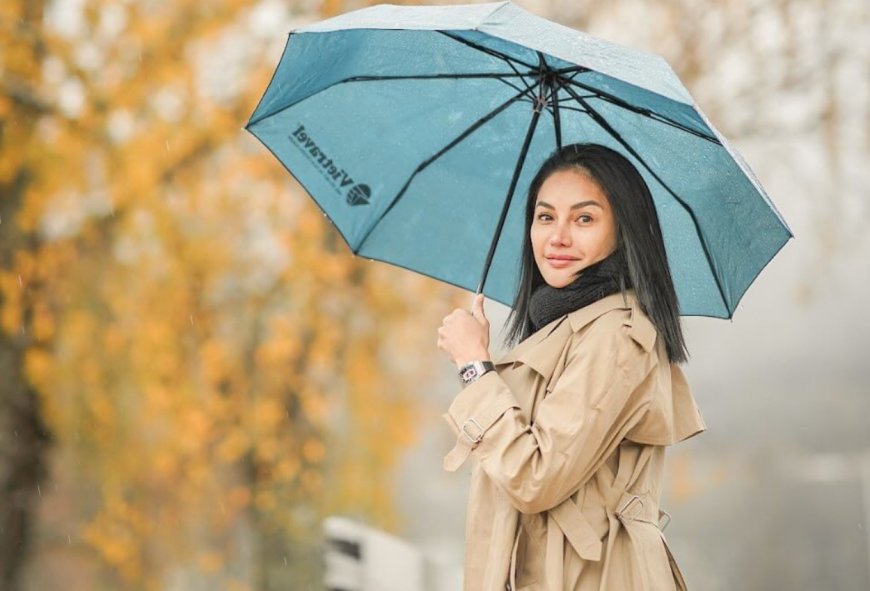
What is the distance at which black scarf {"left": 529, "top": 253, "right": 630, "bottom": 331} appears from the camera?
196cm

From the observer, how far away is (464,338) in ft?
6.44

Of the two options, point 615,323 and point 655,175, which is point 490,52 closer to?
point 655,175

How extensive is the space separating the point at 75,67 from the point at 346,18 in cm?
525

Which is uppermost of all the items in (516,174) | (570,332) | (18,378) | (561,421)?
(18,378)

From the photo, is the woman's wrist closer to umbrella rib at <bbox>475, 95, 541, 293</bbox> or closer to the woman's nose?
the woman's nose

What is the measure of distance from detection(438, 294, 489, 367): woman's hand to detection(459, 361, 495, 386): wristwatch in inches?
0.4

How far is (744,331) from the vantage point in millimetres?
7918

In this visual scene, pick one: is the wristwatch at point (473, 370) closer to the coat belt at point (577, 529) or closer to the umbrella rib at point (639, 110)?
the coat belt at point (577, 529)

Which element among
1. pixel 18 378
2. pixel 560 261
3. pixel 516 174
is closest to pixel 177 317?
pixel 18 378

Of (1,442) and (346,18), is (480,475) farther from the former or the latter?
(1,442)

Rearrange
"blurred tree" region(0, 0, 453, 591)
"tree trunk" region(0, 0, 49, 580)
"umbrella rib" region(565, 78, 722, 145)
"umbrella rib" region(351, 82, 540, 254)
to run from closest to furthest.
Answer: "umbrella rib" region(565, 78, 722, 145)
"umbrella rib" region(351, 82, 540, 254)
"tree trunk" region(0, 0, 49, 580)
"blurred tree" region(0, 0, 453, 591)

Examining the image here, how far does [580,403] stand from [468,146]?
99 centimetres

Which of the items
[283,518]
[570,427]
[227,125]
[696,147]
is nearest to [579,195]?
[696,147]

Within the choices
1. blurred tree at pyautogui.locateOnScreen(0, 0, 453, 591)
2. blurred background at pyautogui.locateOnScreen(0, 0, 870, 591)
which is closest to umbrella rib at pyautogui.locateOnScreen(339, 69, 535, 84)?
blurred background at pyautogui.locateOnScreen(0, 0, 870, 591)
